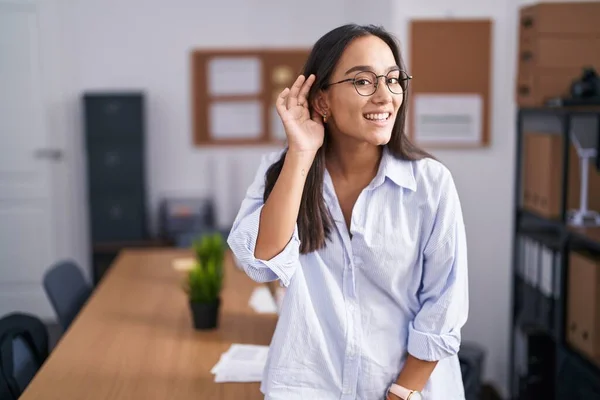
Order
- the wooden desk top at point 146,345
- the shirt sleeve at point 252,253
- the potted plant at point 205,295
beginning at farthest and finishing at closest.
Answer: the potted plant at point 205,295 → the wooden desk top at point 146,345 → the shirt sleeve at point 252,253

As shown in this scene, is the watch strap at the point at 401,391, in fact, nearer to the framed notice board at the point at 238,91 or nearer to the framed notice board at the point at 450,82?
the framed notice board at the point at 450,82

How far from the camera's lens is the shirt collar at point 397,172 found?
1605mm

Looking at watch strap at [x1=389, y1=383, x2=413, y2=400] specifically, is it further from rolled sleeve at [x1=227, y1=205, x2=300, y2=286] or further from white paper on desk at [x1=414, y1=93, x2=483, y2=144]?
white paper on desk at [x1=414, y1=93, x2=483, y2=144]

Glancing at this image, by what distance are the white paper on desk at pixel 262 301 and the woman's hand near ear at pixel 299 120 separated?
1201 millimetres

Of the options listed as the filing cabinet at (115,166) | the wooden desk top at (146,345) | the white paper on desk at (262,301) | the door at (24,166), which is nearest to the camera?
the wooden desk top at (146,345)

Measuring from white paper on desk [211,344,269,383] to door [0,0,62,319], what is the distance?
11.8 feet

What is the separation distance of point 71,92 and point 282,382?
14.0 feet

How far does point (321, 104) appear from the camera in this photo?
5.39 ft

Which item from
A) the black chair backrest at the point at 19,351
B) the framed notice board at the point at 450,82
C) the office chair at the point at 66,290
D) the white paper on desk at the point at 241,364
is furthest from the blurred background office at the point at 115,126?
the white paper on desk at the point at 241,364

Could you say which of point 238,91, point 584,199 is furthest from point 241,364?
point 238,91

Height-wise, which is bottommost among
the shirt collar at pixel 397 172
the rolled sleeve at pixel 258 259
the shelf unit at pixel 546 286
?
the shelf unit at pixel 546 286

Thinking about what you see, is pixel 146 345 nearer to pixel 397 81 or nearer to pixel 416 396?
Answer: pixel 416 396

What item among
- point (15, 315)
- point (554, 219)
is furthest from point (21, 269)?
point (554, 219)

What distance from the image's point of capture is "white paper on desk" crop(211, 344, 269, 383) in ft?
6.59
